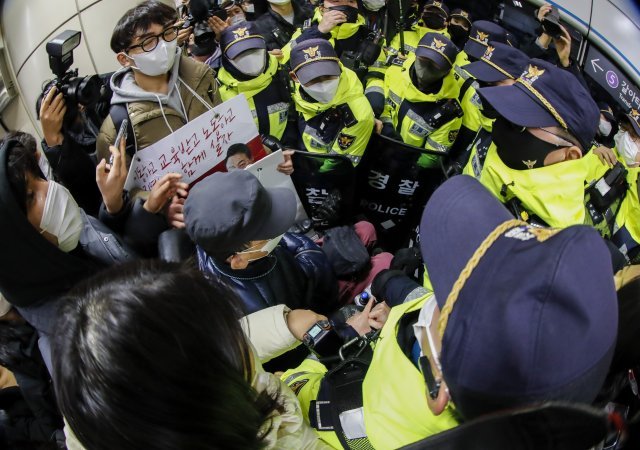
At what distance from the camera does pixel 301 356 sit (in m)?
1.60

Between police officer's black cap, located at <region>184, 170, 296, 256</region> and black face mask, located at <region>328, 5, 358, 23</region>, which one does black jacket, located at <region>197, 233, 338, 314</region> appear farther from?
black face mask, located at <region>328, 5, 358, 23</region>

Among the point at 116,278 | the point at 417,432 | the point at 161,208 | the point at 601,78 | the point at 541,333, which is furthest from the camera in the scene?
the point at 601,78

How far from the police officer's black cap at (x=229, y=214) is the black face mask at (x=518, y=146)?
1.09m

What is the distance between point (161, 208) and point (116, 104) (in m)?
0.63

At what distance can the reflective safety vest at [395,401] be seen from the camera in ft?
2.79

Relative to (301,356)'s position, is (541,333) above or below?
above

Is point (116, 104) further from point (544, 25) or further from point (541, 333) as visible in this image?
point (544, 25)

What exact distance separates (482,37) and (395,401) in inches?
135

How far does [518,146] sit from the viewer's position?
1775 millimetres

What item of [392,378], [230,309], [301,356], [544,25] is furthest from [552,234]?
[544,25]

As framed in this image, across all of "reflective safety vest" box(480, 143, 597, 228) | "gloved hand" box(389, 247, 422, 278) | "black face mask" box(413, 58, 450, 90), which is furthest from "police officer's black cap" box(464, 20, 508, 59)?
"gloved hand" box(389, 247, 422, 278)

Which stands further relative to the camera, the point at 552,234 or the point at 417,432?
the point at 417,432

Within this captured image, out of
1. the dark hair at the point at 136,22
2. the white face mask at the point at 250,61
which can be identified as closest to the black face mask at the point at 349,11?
the white face mask at the point at 250,61

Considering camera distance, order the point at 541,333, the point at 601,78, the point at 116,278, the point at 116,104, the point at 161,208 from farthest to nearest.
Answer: the point at 601,78
the point at 116,104
the point at 161,208
the point at 116,278
the point at 541,333
